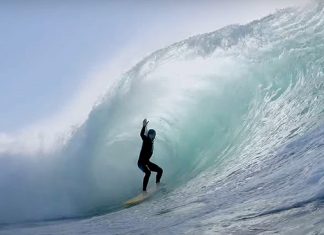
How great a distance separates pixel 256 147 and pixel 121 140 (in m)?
6.08

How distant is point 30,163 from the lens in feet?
55.3

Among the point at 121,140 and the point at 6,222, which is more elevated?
the point at 121,140

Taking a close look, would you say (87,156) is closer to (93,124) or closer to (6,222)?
(93,124)

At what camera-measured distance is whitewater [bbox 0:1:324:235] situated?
20.5 ft

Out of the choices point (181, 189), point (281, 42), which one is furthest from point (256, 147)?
point (281, 42)

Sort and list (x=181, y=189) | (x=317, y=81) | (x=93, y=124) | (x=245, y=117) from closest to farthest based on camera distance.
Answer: (x=181, y=189)
(x=317, y=81)
(x=245, y=117)
(x=93, y=124)

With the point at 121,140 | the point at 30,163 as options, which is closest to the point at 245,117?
the point at 121,140

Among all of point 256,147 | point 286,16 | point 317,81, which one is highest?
point 286,16

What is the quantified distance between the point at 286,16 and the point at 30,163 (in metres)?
9.72

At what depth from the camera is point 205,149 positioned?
12750mm

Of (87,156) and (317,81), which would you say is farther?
(87,156)

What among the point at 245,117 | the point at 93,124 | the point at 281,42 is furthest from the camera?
the point at 93,124

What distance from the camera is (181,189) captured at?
9656 millimetres

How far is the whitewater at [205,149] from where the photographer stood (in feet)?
20.5
